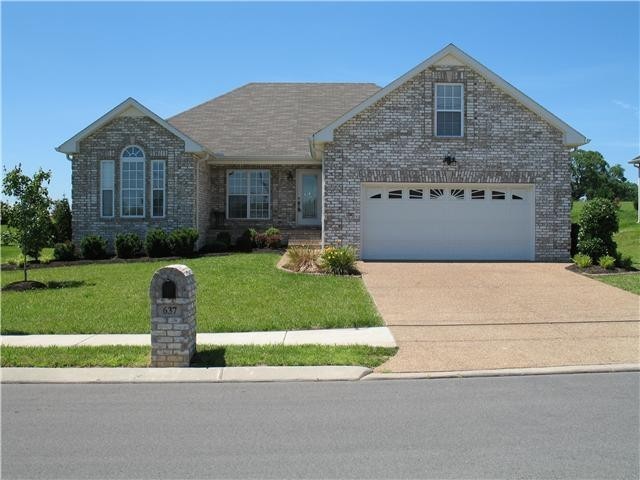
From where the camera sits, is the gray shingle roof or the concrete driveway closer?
the concrete driveway

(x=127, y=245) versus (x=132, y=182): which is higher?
(x=132, y=182)

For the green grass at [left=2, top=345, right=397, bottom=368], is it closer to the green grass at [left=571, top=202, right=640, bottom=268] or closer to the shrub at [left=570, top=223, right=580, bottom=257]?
the green grass at [left=571, top=202, right=640, bottom=268]

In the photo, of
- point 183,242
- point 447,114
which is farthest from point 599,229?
point 183,242

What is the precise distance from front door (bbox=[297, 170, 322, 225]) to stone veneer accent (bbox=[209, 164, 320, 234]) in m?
0.22

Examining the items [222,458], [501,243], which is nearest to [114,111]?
[501,243]

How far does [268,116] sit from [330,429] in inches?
881

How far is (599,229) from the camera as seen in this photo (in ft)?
57.7

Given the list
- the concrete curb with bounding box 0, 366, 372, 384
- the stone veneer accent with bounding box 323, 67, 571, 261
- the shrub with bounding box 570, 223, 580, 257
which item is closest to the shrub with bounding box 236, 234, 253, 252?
the stone veneer accent with bounding box 323, 67, 571, 261

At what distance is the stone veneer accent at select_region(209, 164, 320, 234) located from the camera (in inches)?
958

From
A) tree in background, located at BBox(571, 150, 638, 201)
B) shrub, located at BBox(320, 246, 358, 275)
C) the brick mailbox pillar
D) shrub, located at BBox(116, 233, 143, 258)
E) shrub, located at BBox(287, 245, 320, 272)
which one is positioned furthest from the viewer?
tree in background, located at BBox(571, 150, 638, 201)

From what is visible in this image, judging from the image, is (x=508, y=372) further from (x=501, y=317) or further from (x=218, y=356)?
(x=218, y=356)

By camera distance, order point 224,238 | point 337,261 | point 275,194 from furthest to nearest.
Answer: point 275,194 < point 224,238 < point 337,261

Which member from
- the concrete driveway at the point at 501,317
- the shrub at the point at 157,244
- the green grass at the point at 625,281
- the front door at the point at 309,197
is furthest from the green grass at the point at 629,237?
the shrub at the point at 157,244

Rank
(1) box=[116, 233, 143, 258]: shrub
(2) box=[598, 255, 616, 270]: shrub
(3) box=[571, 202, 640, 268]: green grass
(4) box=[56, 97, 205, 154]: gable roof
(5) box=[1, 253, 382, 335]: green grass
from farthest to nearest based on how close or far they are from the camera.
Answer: (3) box=[571, 202, 640, 268]: green grass < (4) box=[56, 97, 205, 154]: gable roof < (1) box=[116, 233, 143, 258]: shrub < (2) box=[598, 255, 616, 270]: shrub < (5) box=[1, 253, 382, 335]: green grass
